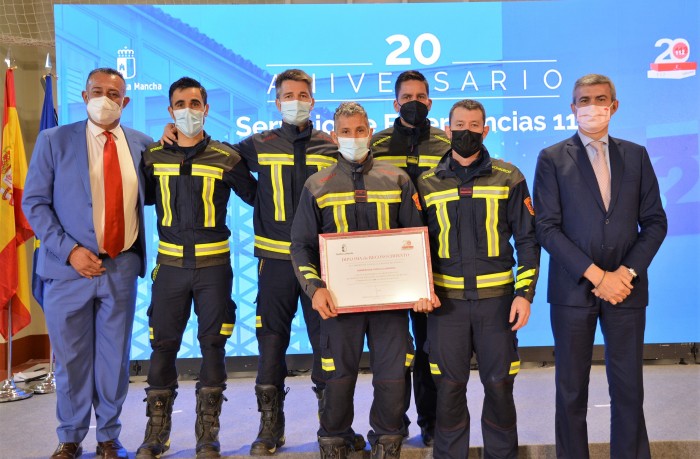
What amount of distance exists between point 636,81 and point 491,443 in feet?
12.1

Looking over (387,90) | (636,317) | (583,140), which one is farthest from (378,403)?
(387,90)

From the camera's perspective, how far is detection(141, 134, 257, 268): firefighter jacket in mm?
3514

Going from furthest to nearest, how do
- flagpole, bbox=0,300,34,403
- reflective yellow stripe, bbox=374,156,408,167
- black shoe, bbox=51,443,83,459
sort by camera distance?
A: flagpole, bbox=0,300,34,403
reflective yellow stripe, bbox=374,156,408,167
black shoe, bbox=51,443,83,459

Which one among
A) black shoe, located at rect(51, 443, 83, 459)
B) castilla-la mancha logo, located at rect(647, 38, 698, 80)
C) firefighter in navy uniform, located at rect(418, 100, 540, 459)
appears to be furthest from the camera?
castilla-la mancha logo, located at rect(647, 38, 698, 80)

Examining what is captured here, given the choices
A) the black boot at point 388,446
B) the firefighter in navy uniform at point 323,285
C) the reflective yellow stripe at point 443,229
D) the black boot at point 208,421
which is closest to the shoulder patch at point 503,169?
the reflective yellow stripe at point 443,229

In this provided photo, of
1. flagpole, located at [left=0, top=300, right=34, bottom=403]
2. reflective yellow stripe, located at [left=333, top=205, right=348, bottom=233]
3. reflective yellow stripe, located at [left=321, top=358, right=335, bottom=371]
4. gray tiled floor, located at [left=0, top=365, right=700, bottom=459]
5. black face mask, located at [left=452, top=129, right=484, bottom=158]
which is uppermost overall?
black face mask, located at [left=452, top=129, right=484, bottom=158]

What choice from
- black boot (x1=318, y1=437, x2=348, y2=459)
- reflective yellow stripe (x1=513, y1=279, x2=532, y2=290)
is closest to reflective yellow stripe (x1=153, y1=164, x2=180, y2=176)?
black boot (x1=318, y1=437, x2=348, y2=459)

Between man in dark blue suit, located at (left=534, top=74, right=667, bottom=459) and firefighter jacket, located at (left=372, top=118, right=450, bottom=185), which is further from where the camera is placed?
firefighter jacket, located at (left=372, top=118, right=450, bottom=185)

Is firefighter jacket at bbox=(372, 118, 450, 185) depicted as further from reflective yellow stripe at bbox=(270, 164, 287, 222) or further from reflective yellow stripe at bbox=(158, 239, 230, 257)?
reflective yellow stripe at bbox=(158, 239, 230, 257)

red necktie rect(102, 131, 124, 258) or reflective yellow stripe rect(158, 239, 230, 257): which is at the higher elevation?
red necktie rect(102, 131, 124, 258)

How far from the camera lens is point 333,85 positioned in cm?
557

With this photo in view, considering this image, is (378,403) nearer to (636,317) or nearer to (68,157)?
(636,317)

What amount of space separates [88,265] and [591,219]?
2.38 meters

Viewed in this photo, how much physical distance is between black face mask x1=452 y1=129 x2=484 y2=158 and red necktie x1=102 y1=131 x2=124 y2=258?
168 cm
